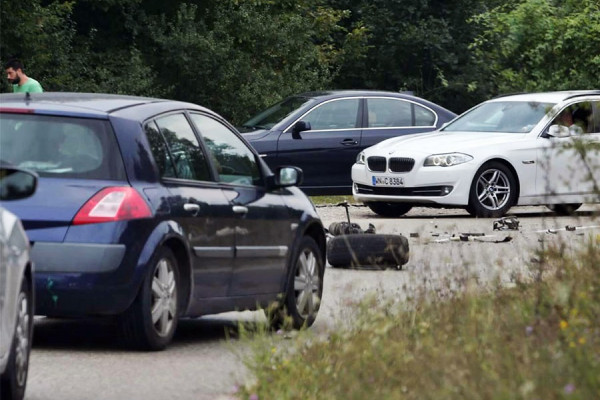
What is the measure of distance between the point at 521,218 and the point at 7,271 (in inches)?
588

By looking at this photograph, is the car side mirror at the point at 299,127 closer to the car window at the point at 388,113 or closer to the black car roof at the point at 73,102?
the car window at the point at 388,113

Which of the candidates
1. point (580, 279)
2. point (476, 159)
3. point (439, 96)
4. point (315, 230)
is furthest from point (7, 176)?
point (439, 96)

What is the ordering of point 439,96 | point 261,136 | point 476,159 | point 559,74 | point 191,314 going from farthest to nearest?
point 439,96 → point 559,74 → point 261,136 → point 476,159 → point 191,314

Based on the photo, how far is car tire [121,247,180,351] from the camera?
9445mm

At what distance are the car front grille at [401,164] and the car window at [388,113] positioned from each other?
2.88m

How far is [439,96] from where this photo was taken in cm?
4944

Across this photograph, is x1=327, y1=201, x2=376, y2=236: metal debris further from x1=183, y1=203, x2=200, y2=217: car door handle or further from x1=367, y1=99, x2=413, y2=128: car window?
x1=367, y1=99, x2=413, y2=128: car window

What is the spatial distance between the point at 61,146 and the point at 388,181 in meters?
11.9

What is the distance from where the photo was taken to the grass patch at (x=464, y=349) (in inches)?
226

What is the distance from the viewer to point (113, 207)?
940 cm

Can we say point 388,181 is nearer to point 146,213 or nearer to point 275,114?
point 275,114

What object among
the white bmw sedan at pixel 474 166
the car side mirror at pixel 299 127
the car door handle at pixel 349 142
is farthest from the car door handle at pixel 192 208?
the car door handle at pixel 349 142

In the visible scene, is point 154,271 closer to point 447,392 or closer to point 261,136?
point 447,392

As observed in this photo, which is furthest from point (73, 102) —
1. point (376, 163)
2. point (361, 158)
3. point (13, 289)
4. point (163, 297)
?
point (361, 158)
